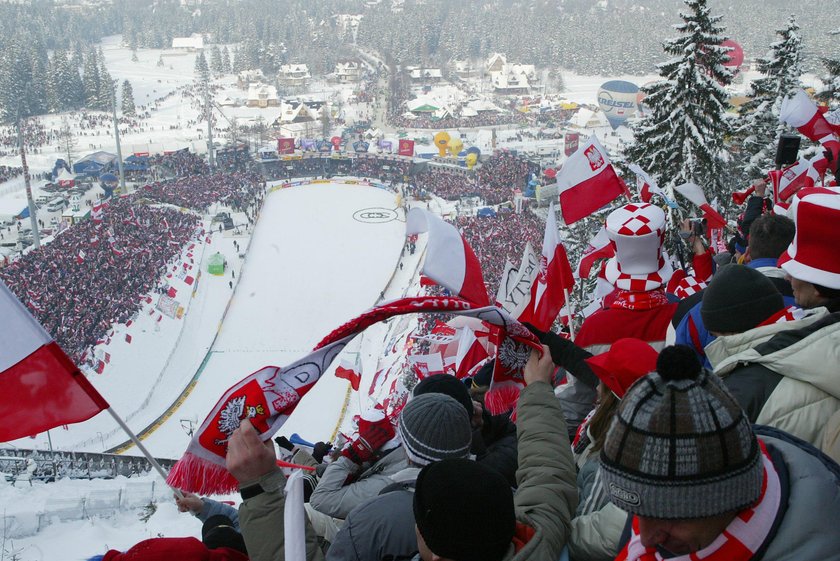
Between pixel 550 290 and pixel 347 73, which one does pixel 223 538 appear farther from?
pixel 347 73

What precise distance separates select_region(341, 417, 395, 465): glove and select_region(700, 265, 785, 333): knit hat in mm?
1258

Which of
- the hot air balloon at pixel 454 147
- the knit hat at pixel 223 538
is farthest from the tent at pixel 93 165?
the knit hat at pixel 223 538

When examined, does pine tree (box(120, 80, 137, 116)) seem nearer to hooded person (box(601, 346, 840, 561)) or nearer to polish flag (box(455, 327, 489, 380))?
polish flag (box(455, 327, 489, 380))

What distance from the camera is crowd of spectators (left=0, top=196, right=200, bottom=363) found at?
18.2 meters

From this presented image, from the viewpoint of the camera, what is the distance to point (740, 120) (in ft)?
57.2

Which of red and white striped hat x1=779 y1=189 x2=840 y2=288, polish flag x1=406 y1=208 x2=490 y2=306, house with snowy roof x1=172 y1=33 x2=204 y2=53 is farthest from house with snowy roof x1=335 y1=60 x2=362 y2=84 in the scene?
red and white striped hat x1=779 y1=189 x2=840 y2=288

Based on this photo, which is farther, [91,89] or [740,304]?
[91,89]

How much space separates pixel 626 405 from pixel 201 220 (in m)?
30.5

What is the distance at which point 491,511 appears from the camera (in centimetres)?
139

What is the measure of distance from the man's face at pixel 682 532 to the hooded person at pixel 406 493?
701 mm

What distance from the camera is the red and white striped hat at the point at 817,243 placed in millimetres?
1908

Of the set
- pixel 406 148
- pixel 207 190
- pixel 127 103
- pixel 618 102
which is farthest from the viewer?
pixel 127 103

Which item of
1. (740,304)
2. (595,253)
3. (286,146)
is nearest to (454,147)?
(286,146)

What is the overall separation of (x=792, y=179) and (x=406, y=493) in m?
5.42
